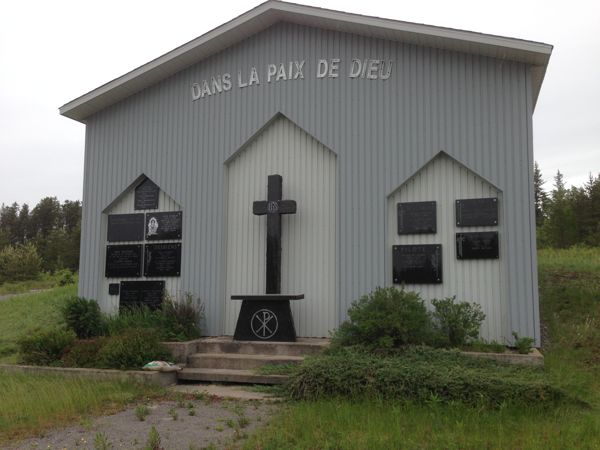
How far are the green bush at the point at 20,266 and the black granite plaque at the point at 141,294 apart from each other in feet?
103

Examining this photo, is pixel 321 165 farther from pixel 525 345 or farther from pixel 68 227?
pixel 68 227

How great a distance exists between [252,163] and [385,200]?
118 inches

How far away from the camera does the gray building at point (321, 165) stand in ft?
31.6

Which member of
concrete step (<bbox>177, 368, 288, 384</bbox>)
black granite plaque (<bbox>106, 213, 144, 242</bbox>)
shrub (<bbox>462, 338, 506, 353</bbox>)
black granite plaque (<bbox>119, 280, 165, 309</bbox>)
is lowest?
concrete step (<bbox>177, 368, 288, 384</bbox>)

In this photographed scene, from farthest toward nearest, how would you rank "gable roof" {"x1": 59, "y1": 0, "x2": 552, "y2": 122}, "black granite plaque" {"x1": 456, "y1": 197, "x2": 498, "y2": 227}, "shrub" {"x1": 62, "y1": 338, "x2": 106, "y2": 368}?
"black granite plaque" {"x1": 456, "y1": 197, "x2": 498, "y2": 227}
"gable roof" {"x1": 59, "y1": 0, "x2": 552, "y2": 122}
"shrub" {"x1": 62, "y1": 338, "x2": 106, "y2": 368}

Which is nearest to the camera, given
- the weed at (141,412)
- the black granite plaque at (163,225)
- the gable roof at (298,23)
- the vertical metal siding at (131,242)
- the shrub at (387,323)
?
the weed at (141,412)

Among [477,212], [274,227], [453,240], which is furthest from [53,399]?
[477,212]

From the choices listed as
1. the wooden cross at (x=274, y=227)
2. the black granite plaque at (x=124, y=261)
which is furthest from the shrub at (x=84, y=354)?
the wooden cross at (x=274, y=227)

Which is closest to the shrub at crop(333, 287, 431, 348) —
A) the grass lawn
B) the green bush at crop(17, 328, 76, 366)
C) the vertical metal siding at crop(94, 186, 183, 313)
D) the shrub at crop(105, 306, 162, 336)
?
the grass lawn

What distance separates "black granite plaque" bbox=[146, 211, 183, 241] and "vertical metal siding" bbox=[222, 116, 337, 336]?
1151mm

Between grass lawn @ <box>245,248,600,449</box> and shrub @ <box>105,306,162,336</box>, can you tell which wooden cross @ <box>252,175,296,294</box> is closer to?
shrub @ <box>105,306,162,336</box>

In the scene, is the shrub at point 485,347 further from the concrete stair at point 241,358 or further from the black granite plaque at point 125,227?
the black granite plaque at point 125,227

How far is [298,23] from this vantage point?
11172mm

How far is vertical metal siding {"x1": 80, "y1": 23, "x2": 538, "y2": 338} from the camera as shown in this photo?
961cm
